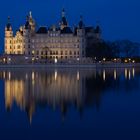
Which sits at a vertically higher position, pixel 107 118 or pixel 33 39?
pixel 33 39

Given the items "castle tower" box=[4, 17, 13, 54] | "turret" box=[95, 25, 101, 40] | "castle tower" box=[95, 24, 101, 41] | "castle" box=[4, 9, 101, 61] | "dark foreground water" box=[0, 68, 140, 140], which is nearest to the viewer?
"dark foreground water" box=[0, 68, 140, 140]

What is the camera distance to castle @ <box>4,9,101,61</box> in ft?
292

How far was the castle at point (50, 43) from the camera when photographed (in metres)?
88.9

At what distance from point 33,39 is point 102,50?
16.8m

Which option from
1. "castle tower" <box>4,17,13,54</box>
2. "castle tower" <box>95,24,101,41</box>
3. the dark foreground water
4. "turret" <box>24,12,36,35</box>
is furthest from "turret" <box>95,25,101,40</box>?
the dark foreground water

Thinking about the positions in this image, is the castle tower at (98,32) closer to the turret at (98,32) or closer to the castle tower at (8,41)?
the turret at (98,32)

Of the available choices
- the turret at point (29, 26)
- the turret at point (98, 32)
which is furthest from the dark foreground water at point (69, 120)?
the turret at point (98, 32)

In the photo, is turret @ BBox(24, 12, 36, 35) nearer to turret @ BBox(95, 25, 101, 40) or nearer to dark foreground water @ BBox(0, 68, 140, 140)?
turret @ BBox(95, 25, 101, 40)

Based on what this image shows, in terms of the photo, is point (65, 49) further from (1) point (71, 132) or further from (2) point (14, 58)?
(1) point (71, 132)

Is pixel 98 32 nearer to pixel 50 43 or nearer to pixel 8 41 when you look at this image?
pixel 50 43

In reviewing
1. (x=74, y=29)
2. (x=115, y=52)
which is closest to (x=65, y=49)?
(x=74, y=29)

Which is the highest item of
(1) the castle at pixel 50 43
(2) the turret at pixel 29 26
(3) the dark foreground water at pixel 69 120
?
(2) the turret at pixel 29 26

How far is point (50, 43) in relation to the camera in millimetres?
90188

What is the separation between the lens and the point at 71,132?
10742mm
